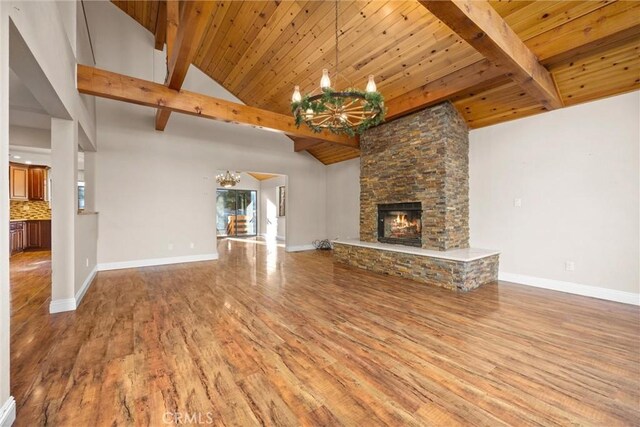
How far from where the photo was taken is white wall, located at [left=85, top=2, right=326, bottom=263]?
5262mm

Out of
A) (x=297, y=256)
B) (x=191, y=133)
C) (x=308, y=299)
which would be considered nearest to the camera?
(x=308, y=299)

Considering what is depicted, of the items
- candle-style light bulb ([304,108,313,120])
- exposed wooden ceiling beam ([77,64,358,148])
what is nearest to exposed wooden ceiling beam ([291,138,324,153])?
exposed wooden ceiling beam ([77,64,358,148])

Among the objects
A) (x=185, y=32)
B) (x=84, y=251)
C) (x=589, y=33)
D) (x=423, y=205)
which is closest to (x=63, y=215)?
(x=84, y=251)

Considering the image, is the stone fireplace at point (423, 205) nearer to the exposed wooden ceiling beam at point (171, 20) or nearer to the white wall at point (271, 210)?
the exposed wooden ceiling beam at point (171, 20)

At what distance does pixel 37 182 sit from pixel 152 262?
14.8ft

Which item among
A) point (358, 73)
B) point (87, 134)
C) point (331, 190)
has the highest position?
point (358, 73)

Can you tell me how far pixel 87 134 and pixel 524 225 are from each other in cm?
696

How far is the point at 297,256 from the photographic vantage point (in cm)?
673

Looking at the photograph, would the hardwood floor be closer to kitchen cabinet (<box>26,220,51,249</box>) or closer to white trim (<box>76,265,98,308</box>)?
white trim (<box>76,265,98,308</box>)

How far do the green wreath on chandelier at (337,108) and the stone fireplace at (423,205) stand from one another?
1631 millimetres

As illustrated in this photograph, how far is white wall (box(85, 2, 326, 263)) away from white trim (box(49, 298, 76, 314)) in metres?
2.41

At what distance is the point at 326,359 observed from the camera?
2.09 meters

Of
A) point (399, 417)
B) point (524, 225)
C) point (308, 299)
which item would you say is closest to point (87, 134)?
point (308, 299)

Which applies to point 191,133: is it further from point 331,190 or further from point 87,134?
point 331,190
